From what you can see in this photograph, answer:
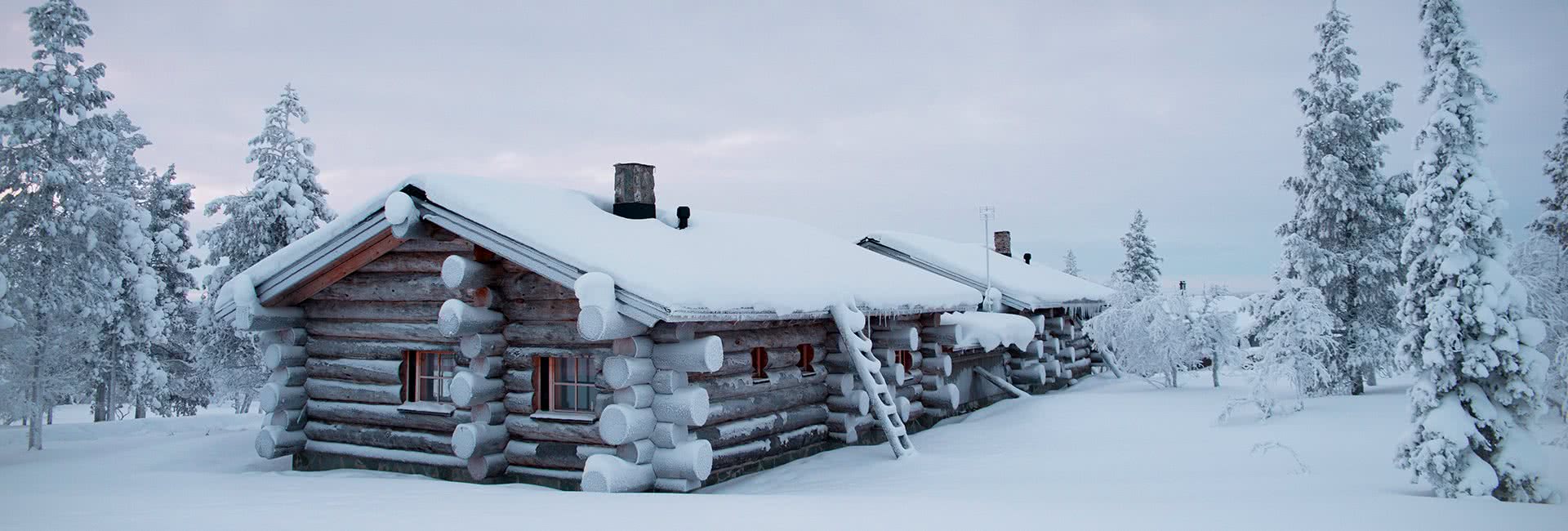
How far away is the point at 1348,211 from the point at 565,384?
17517 mm

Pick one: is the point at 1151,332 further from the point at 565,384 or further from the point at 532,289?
the point at 532,289

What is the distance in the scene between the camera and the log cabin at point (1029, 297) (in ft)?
69.4

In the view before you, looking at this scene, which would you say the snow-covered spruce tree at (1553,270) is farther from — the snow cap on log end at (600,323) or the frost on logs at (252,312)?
the frost on logs at (252,312)

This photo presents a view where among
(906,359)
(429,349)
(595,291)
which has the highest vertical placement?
(595,291)

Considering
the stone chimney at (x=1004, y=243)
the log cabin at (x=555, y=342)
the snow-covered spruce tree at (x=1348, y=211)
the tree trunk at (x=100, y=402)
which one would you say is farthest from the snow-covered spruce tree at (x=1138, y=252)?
the tree trunk at (x=100, y=402)

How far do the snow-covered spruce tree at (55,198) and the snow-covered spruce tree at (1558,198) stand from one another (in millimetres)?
31251

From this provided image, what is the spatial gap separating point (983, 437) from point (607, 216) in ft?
22.3

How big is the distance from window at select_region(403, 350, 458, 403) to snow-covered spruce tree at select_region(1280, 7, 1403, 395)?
17.4 meters

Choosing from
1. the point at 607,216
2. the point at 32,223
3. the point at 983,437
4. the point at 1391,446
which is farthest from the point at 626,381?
the point at 32,223

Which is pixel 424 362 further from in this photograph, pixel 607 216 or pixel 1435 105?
pixel 1435 105

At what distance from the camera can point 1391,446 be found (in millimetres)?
11625

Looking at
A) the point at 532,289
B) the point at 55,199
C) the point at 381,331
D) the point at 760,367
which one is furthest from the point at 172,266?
the point at 760,367

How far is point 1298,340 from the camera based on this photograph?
17672 mm

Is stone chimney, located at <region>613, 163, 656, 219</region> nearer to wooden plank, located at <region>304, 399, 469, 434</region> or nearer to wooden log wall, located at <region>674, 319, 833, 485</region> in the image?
wooden log wall, located at <region>674, 319, 833, 485</region>
